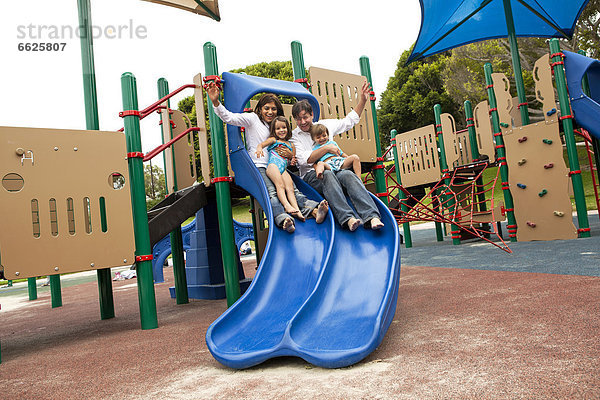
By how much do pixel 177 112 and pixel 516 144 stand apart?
5.98 m

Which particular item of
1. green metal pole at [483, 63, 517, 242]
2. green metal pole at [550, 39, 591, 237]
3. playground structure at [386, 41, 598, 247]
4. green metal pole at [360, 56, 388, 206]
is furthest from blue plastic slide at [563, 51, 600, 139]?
green metal pole at [360, 56, 388, 206]

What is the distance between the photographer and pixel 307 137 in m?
4.76

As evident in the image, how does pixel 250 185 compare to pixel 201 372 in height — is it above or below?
above

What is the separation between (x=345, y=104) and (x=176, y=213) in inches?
101

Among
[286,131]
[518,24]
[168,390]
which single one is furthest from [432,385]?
[518,24]

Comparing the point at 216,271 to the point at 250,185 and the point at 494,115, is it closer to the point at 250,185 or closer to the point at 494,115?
the point at 250,185

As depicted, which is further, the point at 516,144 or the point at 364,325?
the point at 516,144

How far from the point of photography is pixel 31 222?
365cm

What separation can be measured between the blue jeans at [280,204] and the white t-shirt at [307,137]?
440 millimetres

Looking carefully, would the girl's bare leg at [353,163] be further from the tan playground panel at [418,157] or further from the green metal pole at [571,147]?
the tan playground panel at [418,157]

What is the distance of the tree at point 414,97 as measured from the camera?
28.1 m

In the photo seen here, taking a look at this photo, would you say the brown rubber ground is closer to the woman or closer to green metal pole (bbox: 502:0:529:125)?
the woman

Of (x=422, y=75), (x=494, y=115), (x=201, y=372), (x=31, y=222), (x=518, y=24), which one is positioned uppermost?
(x=422, y=75)

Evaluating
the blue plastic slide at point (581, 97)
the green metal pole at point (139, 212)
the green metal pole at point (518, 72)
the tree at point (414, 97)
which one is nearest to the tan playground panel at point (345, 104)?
the green metal pole at point (139, 212)
